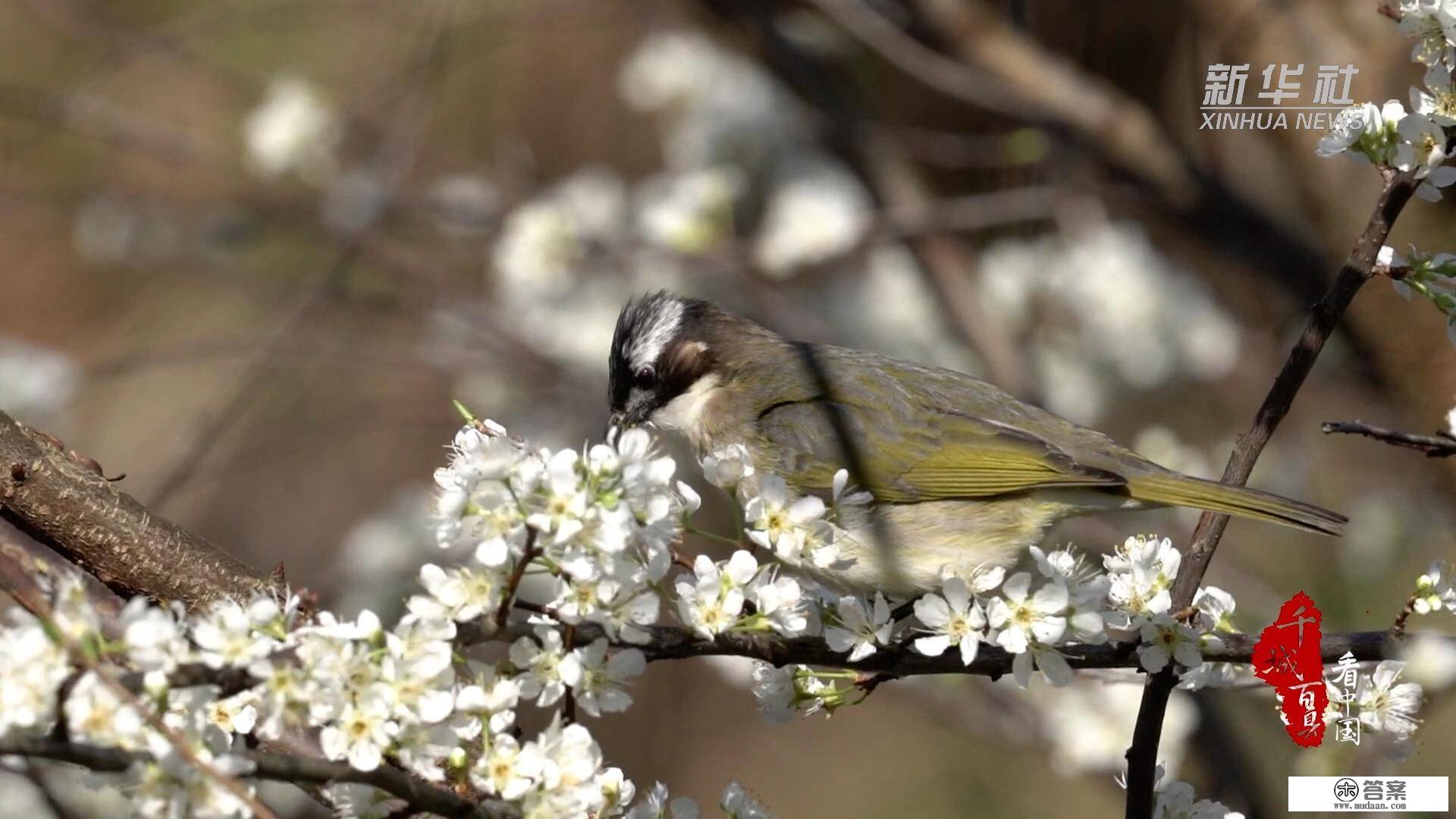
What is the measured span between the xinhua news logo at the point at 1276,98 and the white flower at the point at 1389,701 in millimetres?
2648

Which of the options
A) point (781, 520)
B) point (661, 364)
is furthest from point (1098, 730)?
point (781, 520)

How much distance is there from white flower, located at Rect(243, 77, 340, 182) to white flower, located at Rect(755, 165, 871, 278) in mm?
2128

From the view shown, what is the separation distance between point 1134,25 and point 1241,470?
184 inches

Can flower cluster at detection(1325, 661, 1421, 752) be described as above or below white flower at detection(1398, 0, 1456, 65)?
below

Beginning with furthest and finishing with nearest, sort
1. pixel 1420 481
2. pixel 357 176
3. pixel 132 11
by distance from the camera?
pixel 132 11 < pixel 357 176 < pixel 1420 481

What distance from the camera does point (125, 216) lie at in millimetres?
6523

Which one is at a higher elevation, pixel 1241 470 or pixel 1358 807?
pixel 1241 470

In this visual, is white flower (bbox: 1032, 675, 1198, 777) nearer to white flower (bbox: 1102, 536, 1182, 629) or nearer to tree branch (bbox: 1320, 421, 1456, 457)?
tree branch (bbox: 1320, 421, 1456, 457)

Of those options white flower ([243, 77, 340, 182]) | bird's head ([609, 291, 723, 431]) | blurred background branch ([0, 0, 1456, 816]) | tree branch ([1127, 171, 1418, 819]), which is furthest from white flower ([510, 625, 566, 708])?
white flower ([243, 77, 340, 182])

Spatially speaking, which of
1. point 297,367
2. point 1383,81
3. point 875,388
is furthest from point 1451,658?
point 297,367

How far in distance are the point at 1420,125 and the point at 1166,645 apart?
1.02 m

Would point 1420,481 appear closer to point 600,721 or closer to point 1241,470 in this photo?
point 1241,470

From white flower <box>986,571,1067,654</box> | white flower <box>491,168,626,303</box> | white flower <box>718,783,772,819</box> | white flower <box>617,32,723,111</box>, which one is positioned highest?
white flower <box>617,32,723,111</box>

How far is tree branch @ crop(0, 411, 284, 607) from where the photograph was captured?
88.8 inches
